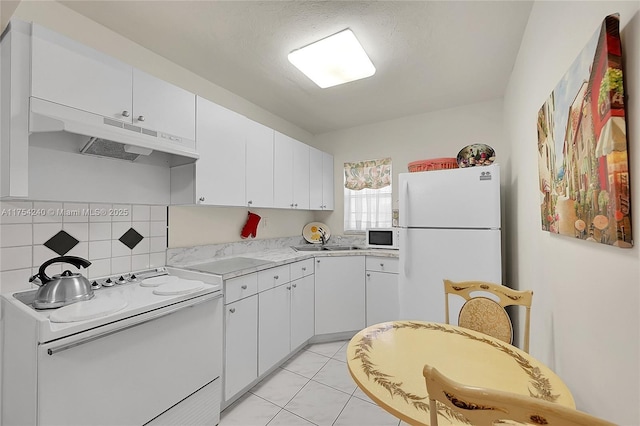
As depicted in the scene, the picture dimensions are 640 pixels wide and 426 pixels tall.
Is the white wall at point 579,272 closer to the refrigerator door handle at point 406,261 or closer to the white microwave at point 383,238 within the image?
the refrigerator door handle at point 406,261

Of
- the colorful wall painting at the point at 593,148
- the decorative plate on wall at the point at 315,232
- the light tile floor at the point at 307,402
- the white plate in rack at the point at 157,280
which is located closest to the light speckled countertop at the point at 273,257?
the white plate in rack at the point at 157,280

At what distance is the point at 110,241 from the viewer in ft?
5.69

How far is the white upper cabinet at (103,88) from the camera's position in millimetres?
1271

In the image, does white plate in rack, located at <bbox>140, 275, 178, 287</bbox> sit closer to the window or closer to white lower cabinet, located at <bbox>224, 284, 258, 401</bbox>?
white lower cabinet, located at <bbox>224, 284, 258, 401</bbox>

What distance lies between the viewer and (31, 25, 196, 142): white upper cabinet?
1271 millimetres

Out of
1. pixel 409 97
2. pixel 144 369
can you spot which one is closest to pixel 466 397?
pixel 144 369

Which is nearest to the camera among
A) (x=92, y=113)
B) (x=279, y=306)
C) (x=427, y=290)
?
(x=92, y=113)

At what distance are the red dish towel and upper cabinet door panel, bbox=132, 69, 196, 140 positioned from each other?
3.59 ft

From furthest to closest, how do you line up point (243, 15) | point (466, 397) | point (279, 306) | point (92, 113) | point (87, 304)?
1. point (279, 306)
2. point (243, 15)
3. point (92, 113)
4. point (87, 304)
5. point (466, 397)

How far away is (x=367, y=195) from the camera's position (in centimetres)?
351

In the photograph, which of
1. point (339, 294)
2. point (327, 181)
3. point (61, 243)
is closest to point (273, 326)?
point (339, 294)

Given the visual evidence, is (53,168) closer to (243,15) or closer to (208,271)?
(208,271)

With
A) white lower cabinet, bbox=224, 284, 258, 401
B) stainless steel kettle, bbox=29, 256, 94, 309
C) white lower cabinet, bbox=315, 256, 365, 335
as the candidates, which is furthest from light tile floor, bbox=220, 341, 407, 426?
stainless steel kettle, bbox=29, 256, 94, 309

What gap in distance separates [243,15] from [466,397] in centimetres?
207
